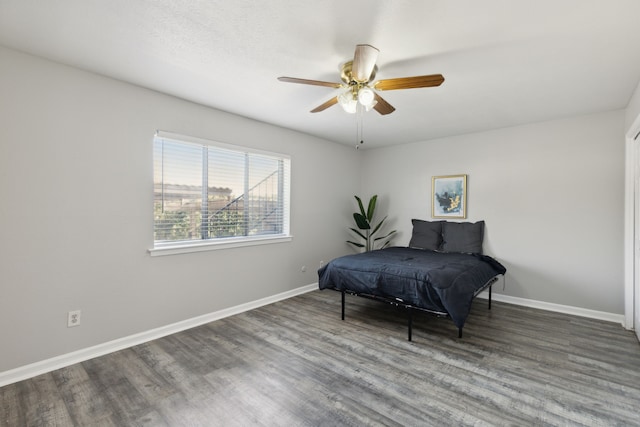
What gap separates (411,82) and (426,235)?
9.84 feet

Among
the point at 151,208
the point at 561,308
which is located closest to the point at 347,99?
the point at 151,208

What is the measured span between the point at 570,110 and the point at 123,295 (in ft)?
16.9

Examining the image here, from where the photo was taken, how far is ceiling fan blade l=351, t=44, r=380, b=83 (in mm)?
1875

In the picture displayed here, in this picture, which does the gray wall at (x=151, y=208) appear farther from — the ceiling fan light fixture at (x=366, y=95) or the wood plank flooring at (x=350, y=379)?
the ceiling fan light fixture at (x=366, y=95)

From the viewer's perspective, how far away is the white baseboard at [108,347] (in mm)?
2256

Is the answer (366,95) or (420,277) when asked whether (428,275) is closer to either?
(420,277)

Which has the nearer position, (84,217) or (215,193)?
(84,217)

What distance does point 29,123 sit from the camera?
2.31m

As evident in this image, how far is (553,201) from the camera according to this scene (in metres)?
3.85

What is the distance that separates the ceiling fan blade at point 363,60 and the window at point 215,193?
2.06m

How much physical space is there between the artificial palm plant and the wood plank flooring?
83.5 inches

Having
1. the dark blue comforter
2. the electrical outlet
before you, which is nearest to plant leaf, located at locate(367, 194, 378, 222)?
the dark blue comforter

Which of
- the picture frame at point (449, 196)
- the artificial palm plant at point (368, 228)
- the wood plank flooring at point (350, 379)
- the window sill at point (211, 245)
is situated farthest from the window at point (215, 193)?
the picture frame at point (449, 196)

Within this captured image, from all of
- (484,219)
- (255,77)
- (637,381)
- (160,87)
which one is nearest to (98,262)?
(160,87)
